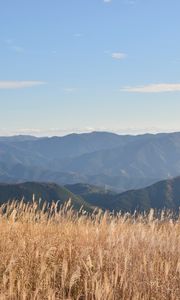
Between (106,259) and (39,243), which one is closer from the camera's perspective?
(106,259)

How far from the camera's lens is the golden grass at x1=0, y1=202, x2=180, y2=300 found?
429 centimetres

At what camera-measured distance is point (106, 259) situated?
5.27 metres

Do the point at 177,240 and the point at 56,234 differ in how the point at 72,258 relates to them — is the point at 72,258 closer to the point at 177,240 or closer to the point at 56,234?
the point at 56,234

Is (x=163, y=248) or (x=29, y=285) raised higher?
(x=163, y=248)

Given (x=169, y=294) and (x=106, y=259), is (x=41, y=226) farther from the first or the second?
(x=169, y=294)

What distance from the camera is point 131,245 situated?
19.1 feet

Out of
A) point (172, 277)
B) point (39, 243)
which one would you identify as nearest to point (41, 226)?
point (39, 243)

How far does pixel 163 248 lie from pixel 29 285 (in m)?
1.92

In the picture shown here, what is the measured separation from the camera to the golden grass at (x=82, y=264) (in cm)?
429

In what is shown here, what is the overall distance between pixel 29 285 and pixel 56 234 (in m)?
1.68

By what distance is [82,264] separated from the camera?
5137 millimetres

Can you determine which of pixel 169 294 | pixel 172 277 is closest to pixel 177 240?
pixel 172 277

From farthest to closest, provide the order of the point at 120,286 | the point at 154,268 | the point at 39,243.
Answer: the point at 39,243
the point at 154,268
the point at 120,286

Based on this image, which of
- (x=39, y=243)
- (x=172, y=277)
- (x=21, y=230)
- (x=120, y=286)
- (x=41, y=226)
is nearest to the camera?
(x=120, y=286)
